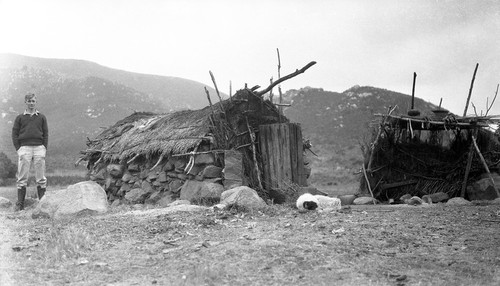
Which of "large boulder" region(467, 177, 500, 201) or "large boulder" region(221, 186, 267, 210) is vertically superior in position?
"large boulder" region(221, 186, 267, 210)

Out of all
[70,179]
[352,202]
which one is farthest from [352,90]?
[352,202]

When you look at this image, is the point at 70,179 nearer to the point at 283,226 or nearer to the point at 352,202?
the point at 352,202

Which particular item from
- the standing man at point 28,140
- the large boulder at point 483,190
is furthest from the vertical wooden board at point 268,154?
the large boulder at point 483,190

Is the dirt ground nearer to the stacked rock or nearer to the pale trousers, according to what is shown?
the pale trousers

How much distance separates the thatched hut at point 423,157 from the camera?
12273 millimetres

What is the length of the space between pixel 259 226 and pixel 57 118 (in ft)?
118

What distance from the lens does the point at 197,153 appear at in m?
9.61

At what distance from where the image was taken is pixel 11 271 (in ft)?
14.0

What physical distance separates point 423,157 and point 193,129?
21.1ft

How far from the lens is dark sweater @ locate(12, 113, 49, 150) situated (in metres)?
8.60

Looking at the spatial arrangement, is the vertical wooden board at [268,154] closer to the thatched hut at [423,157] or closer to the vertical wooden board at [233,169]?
the vertical wooden board at [233,169]

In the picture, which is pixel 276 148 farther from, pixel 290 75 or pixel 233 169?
pixel 290 75

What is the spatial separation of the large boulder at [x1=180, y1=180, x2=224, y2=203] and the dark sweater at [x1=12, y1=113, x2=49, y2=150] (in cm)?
285

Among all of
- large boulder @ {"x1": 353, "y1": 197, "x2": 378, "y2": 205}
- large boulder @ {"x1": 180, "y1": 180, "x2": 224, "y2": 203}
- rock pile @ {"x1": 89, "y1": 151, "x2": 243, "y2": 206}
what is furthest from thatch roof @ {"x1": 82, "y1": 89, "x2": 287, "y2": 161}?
large boulder @ {"x1": 353, "y1": 197, "x2": 378, "y2": 205}
